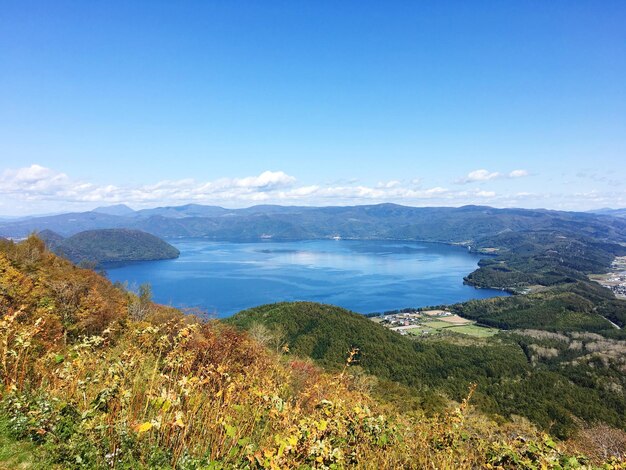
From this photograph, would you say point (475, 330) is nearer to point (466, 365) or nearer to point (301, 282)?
point (466, 365)

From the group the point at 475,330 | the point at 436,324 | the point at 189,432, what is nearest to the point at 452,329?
the point at 436,324

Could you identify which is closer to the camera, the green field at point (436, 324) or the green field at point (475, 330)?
the green field at point (475, 330)

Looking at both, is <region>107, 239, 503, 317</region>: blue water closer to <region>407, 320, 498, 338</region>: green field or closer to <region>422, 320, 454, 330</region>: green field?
<region>422, 320, 454, 330</region>: green field

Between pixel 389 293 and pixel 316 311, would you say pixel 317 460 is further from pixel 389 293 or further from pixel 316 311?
pixel 389 293

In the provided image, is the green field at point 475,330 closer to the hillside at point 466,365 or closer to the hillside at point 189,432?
the hillside at point 466,365

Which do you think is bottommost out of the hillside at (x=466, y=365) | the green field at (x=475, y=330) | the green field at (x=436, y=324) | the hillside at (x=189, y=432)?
the green field at (x=475, y=330)

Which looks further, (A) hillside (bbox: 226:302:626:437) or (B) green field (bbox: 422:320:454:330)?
(B) green field (bbox: 422:320:454:330)

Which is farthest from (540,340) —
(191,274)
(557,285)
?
(191,274)

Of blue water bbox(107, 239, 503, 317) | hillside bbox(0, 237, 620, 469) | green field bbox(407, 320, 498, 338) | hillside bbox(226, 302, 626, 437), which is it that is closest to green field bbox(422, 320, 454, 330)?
green field bbox(407, 320, 498, 338)

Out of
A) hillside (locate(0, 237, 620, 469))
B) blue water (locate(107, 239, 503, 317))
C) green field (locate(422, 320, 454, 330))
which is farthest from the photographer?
blue water (locate(107, 239, 503, 317))

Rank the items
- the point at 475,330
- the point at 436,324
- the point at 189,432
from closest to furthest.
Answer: the point at 189,432 → the point at 475,330 → the point at 436,324

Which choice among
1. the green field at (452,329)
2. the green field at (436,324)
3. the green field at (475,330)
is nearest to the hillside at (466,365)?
the green field at (452,329)
